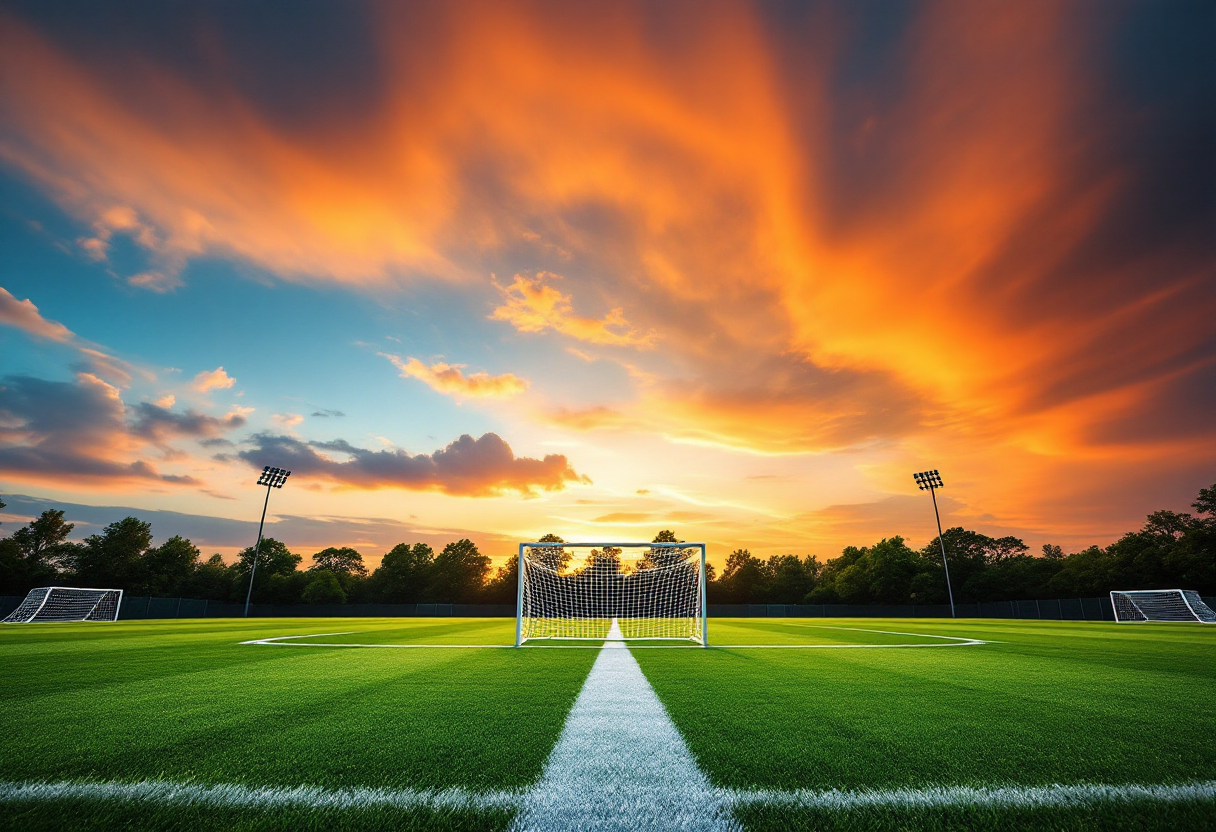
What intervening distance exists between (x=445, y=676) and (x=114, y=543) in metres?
65.0

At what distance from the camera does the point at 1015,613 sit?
134ft

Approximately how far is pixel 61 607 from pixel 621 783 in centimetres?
3646

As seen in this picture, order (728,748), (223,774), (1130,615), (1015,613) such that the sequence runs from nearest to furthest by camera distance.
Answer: (223,774) < (728,748) < (1130,615) < (1015,613)

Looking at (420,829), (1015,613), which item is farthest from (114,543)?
(1015,613)

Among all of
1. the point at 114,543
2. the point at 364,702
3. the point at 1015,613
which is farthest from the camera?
the point at 114,543

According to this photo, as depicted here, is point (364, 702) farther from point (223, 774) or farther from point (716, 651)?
point (716, 651)

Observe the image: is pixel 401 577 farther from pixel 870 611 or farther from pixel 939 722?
pixel 939 722

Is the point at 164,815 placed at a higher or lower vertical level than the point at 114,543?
lower

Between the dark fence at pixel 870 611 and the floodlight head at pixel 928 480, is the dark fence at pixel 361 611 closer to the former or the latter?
the dark fence at pixel 870 611

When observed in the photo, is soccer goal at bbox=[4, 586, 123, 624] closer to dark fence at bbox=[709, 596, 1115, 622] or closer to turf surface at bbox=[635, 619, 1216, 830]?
turf surface at bbox=[635, 619, 1216, 830]

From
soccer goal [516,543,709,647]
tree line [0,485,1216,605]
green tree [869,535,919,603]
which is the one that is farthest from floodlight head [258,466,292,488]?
green tree [869,535,919,603]

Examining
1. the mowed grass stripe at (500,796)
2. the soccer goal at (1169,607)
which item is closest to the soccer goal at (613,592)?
the mowed grass stripe at (500,796)

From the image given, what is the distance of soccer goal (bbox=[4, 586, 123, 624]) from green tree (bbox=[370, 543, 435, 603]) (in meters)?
28.4

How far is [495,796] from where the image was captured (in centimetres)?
202
